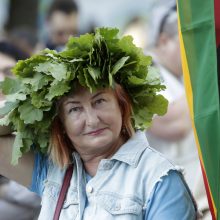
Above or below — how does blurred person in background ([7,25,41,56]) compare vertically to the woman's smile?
above

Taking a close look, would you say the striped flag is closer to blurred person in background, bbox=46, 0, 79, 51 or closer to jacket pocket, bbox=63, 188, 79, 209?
jacket pocket, bbox=63, 188, 79, 209

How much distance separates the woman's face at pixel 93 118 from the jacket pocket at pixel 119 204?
20cm

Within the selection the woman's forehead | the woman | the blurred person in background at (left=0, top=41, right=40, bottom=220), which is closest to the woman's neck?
the woman

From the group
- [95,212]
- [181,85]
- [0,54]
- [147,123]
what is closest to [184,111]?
[181,85]

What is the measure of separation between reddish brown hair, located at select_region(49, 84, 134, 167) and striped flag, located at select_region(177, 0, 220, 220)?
12.2 inches

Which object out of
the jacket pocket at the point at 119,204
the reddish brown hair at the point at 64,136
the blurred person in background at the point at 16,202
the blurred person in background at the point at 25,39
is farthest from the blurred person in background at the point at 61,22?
Answer: the jacket pocket at the point at 119,204

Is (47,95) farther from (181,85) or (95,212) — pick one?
(181,85)

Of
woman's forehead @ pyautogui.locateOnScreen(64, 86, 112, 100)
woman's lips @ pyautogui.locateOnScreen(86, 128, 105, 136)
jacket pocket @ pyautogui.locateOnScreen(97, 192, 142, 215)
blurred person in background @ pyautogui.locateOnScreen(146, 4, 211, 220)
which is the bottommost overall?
jacket pocket @ pyautogui.locateOnScreen(97, 192, 142, 215)

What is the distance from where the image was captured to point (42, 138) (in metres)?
2.60

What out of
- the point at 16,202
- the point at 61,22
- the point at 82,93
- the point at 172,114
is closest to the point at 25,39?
the point at 61,22

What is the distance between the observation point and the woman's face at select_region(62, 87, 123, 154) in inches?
95.4

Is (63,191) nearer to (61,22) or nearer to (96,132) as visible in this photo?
(96,132)

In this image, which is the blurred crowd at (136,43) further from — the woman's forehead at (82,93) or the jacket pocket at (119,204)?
the jacket pocket at (119,204)

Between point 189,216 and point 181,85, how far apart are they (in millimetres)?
2451
